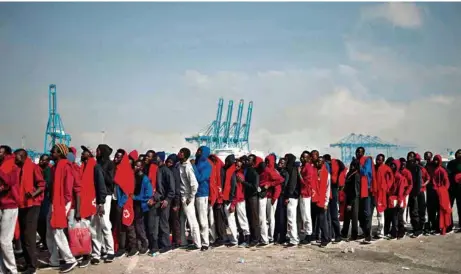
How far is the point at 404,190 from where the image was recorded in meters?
8.63

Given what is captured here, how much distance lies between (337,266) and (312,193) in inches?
72.5

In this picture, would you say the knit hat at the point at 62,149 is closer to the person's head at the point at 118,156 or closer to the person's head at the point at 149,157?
the person's head at the point at 118,156

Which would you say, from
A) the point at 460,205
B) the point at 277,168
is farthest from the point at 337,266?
the point at 460,205

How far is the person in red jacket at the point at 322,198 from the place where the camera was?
7840 millimetres

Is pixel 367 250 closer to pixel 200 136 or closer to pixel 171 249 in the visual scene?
pixel 171 249

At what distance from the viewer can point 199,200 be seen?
7328mm

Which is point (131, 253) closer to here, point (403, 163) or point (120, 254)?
point (120, 254)

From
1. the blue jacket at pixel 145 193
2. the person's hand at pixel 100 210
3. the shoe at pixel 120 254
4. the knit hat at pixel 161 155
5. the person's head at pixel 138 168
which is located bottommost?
the shoe at pixel 120 254

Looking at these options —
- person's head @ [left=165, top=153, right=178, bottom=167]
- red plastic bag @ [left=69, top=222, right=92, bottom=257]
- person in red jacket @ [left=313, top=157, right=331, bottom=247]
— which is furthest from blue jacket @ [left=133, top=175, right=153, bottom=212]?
person in red jacket @ [left=313, top=157, right=331, bottom=247]

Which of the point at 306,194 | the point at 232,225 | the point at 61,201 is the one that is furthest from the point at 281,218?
the point at 61,201

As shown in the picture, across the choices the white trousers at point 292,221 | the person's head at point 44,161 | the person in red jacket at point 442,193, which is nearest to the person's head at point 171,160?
the person's head at point 44,161

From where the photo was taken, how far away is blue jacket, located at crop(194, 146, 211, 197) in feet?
24.1

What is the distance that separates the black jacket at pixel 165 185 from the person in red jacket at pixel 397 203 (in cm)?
435

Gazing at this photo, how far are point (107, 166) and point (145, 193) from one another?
85 cm
